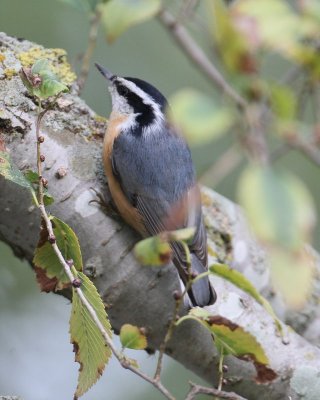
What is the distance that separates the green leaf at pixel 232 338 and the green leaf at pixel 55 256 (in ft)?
1.33

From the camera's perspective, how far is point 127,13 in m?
1.03

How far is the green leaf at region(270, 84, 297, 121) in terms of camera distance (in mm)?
928

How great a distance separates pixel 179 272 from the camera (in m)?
2.54

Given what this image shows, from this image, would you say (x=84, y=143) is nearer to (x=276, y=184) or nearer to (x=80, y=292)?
(x=80, y=292)

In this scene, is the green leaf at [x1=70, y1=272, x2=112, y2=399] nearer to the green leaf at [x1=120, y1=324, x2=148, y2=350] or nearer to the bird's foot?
the green leaf at [x1=120, y1=324, x2=148, y2=350]

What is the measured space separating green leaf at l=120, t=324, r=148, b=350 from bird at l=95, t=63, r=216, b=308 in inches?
30.7

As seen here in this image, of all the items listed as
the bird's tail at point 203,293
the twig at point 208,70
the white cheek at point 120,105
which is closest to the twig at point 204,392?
the bird's tail at point 203,293

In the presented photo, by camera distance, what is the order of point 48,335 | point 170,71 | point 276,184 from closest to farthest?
1. point 276,184
2. point 48,335
3. point 170,71

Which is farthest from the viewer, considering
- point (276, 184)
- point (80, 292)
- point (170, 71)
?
point (170, 71)

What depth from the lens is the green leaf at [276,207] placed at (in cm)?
88

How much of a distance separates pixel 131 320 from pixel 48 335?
2043 mm

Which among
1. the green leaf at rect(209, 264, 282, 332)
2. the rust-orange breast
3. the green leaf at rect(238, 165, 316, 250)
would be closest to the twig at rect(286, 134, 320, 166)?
the green leaf at rect(238, 165, 316, 250)

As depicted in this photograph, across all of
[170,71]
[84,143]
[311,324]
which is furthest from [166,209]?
[170,71]

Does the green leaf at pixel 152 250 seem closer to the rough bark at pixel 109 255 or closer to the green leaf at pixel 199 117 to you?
the green leaf at pixel 199 117
